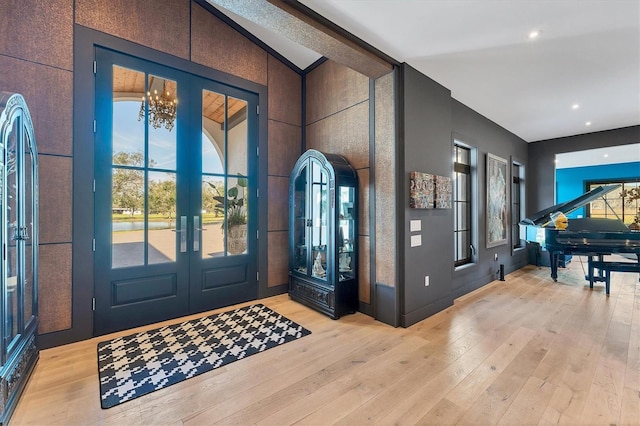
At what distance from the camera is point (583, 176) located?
9602mm

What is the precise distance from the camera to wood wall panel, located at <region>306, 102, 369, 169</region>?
349 centimetres

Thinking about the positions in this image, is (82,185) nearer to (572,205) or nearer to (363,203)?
(363,203)

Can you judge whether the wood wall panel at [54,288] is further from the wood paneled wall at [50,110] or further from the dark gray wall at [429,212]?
the dark gray wall at [429,212]

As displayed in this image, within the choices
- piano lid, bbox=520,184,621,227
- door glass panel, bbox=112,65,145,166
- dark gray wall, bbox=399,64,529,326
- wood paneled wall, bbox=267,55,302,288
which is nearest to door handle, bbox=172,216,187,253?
door glass panel, bbox=112,65,145,166

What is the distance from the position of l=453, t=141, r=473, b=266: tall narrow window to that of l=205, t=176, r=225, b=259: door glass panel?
3.66 metres

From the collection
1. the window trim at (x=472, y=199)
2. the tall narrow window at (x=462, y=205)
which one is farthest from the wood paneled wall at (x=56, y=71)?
the window trim at (x=472, y=199)

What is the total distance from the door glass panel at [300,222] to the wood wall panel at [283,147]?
444mm

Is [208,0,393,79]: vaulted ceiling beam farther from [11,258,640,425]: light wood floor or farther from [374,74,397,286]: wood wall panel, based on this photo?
[11,258,640,425]: light wood floor

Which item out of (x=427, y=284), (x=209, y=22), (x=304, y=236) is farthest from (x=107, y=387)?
(x=209, y=22)

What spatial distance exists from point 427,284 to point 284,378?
207 cm

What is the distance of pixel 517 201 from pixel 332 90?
5301 millimetres

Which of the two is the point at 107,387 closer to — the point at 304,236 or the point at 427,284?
the point at 304,236

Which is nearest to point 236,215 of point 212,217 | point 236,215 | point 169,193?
point 236,215

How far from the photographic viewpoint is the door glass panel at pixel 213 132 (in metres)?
3.53
